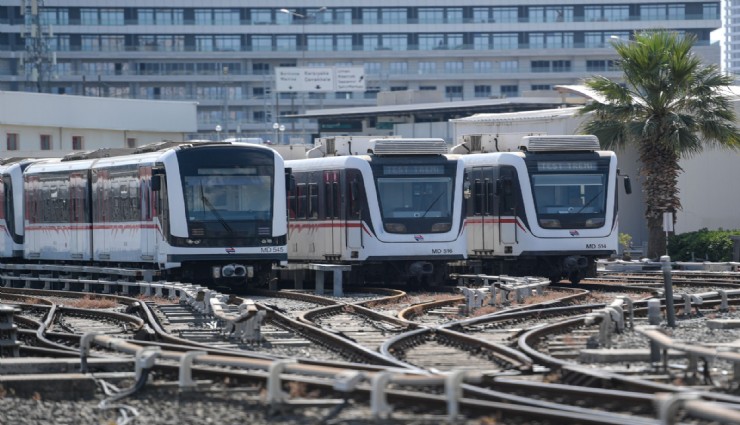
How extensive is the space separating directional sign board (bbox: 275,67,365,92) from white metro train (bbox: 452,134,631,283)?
79580mm

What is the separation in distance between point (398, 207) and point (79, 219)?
8.27m

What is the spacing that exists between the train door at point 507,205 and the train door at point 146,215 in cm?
701

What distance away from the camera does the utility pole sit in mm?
101312

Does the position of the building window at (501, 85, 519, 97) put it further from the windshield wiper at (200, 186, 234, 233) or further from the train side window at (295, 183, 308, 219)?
the windshield wiper at (200, 186, 234, 233)

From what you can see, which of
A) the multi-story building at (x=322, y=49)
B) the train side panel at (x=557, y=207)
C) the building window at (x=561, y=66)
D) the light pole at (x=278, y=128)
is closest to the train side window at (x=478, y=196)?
the train side panel at (x=557, y=207)

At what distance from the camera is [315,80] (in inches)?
4427

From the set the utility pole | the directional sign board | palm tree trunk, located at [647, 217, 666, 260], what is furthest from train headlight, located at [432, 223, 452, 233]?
the directional sign board

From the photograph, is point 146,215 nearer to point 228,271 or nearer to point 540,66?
point 228,271

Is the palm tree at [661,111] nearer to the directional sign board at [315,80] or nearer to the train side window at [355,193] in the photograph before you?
the train side window at [355,193]

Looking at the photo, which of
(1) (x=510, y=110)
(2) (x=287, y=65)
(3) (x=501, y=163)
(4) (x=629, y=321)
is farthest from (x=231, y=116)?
(4) (x=629, y=321)

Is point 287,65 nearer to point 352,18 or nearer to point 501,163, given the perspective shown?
point 352,18

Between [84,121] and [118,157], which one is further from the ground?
[84,121]

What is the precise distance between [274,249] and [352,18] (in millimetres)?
101432

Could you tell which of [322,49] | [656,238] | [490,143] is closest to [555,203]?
[490,143]
